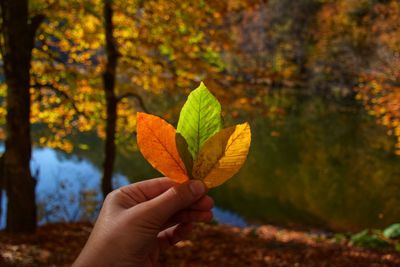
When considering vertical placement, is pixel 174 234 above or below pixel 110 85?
below

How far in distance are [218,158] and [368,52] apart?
3425 cm

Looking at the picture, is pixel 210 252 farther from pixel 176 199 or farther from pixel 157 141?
pixel 157 141

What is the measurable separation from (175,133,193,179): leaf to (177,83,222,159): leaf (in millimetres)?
38

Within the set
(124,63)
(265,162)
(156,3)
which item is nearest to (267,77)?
(156,3)

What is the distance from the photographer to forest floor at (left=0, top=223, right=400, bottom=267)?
19.4ft

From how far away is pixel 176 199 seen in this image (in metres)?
1.32

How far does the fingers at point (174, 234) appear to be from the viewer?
5.27 ft

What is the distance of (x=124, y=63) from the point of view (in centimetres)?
897

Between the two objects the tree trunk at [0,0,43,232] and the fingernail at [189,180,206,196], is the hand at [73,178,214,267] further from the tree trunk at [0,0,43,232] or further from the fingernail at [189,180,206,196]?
the tree trunk at [0,0,43,232]

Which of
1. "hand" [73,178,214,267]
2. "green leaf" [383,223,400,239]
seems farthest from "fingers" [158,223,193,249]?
"green leaf" [383,223,400,239]

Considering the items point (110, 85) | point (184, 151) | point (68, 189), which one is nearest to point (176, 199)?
point (184, 151)

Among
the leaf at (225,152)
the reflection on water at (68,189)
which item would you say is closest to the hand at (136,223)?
the leaf at (225,152)

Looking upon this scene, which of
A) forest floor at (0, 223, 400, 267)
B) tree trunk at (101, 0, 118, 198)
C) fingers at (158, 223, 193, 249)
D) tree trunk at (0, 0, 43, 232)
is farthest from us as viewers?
tree trunk at (101, 0, 118, 198)

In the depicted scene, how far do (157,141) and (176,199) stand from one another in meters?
0.26
